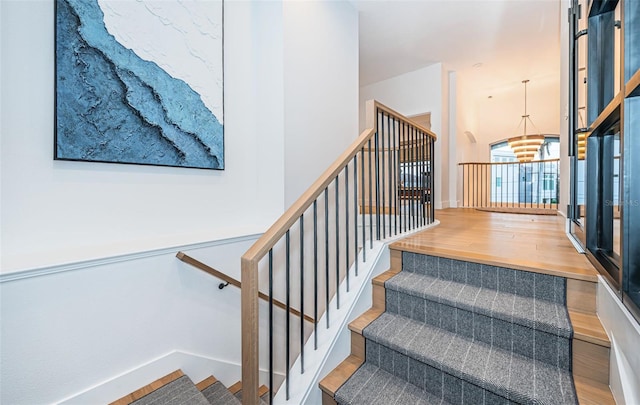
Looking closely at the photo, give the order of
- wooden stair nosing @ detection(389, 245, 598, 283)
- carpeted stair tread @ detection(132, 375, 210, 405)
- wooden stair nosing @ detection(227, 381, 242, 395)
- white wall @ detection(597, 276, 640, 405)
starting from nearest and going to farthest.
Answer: white wall @ detection(597, 276, 640, 405)
wooden stair nosing @ detection(389, 245, 598, 283)
carpeted stair tread @ detection(132, 375, 210, 405)
wooden stair nosing @ detection(227, 381, 242, 395)

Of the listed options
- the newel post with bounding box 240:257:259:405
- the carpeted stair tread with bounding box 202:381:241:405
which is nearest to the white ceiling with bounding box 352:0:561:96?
the newel post with bounding box 240:257:259:405

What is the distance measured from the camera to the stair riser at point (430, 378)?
1.24 meters

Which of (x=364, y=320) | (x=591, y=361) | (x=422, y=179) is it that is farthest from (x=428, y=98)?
(x=591, y=361)

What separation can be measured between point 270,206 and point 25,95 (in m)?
1.63

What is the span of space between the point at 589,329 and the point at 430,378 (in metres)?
0.71

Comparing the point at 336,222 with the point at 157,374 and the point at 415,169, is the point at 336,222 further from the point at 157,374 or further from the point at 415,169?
the point at 415,169

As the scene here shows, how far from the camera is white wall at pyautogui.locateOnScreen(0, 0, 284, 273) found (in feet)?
4.75

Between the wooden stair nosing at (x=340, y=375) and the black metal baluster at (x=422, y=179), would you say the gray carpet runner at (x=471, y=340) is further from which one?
the black metal baluster at (x=422, y=179)

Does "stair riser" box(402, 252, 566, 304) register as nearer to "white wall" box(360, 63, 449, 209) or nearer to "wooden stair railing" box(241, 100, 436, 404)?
"wooden stair railing" box(241, 100, 436, 404)

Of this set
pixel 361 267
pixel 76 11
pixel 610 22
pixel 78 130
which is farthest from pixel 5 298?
pixel 610 22

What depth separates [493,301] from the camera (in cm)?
151

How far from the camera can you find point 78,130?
A: 5.30ft

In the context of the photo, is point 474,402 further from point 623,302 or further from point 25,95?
point 25,95

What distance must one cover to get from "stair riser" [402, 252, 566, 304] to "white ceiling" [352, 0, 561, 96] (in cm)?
322
